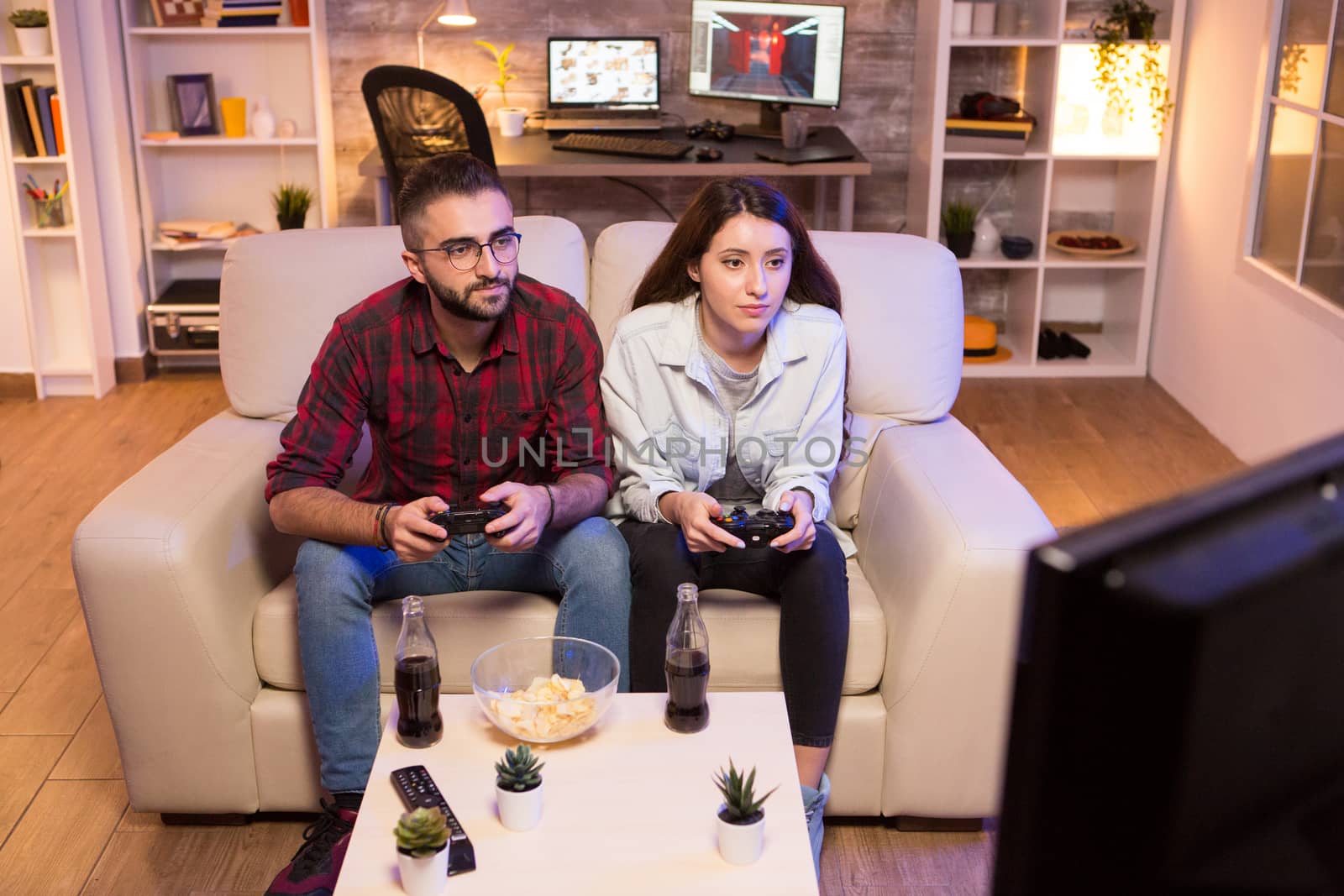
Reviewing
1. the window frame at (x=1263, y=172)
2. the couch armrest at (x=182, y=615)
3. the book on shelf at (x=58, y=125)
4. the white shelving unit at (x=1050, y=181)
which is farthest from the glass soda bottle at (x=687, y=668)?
the book on shelf at (x=58, y=125)

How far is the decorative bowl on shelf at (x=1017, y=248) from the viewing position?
4.42 m

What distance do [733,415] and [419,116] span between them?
2132 millimetres

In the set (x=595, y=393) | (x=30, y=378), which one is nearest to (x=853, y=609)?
(x=595, y=393)

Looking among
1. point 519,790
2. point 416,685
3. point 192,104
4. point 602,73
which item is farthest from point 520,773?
point 192,104

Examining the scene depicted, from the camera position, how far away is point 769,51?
436 centimetres

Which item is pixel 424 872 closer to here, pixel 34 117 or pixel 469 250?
pixel 469 250

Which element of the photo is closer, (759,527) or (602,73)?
(759,527)

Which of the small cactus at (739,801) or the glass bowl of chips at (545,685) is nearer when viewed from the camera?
the small cactus at (739,801)

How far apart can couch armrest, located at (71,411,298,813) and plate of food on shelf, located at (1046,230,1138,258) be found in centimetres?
308

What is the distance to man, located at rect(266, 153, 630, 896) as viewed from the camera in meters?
1.87

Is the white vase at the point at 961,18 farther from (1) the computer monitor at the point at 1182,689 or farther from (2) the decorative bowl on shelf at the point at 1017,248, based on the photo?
(1) the computer monitor at the point at 1182,689

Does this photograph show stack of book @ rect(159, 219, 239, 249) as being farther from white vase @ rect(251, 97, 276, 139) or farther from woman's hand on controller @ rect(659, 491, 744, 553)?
woman's hand on controller @ rect(659, 491, 744, 553)

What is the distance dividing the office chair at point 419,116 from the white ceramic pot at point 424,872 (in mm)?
2682

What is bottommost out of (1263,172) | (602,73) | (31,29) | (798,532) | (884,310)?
(798,532)
